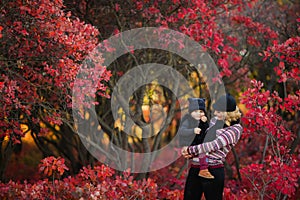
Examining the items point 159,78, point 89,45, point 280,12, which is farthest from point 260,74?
point 89,45

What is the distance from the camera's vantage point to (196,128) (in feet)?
15.1

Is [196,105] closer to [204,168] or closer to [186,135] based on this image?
[186,135]

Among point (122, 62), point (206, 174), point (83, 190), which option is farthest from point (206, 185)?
point (122, 62)

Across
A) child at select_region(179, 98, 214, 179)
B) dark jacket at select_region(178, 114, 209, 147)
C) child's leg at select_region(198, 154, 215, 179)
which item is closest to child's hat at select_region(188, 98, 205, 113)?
child at select_region(179, 98, 214, 179)

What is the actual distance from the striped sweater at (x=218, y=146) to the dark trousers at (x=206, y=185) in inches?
4.1

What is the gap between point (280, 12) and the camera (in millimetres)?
9250

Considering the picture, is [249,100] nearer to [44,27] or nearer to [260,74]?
[44,27]

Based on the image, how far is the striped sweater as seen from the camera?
449 cm

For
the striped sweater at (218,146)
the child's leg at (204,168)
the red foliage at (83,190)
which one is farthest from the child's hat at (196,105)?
the red foliage at (83,190)

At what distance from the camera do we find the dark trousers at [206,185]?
15.0 feet

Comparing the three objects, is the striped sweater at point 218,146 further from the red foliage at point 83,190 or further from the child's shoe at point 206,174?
the red foliage at point 83,190

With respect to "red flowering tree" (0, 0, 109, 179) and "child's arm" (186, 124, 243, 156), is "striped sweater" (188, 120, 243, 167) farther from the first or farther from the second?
"red flowering tree" (0, 0, 109, 179)

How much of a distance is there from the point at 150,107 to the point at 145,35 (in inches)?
53.5

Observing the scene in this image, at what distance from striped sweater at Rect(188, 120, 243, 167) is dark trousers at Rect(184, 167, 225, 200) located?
104 mm
